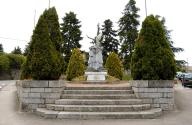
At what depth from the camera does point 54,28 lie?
12703 millimetres

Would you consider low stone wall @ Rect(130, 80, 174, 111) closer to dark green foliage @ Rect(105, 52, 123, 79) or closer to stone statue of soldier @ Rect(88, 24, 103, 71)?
stone statue of soldier @ Rect(88, 24, 103, 71)

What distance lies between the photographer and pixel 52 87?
11.8 metres

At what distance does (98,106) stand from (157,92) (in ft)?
7.26

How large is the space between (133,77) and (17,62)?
132 ft

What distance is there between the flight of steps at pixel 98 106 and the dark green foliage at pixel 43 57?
0.98 metres

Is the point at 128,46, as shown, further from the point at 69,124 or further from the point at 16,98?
the point at 69,124

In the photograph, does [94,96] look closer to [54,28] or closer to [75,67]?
[54,28]

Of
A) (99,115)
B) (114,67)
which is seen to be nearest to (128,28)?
(114,67)

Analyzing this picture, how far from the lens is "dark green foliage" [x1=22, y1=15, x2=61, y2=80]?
11766 millimetres

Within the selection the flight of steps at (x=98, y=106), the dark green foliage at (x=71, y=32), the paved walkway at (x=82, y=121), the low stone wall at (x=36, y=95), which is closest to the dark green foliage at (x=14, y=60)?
the dark green foliage at (x=71, y=32)

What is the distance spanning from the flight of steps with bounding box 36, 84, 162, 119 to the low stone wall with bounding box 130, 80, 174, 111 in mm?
326

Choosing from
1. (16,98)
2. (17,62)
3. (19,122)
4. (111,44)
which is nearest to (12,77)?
(17,62)

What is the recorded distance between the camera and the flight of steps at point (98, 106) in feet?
35.0

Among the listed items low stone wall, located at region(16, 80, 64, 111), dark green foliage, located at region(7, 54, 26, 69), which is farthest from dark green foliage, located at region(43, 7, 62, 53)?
dark green foliage, located at region(7, 54, 26, 69)
